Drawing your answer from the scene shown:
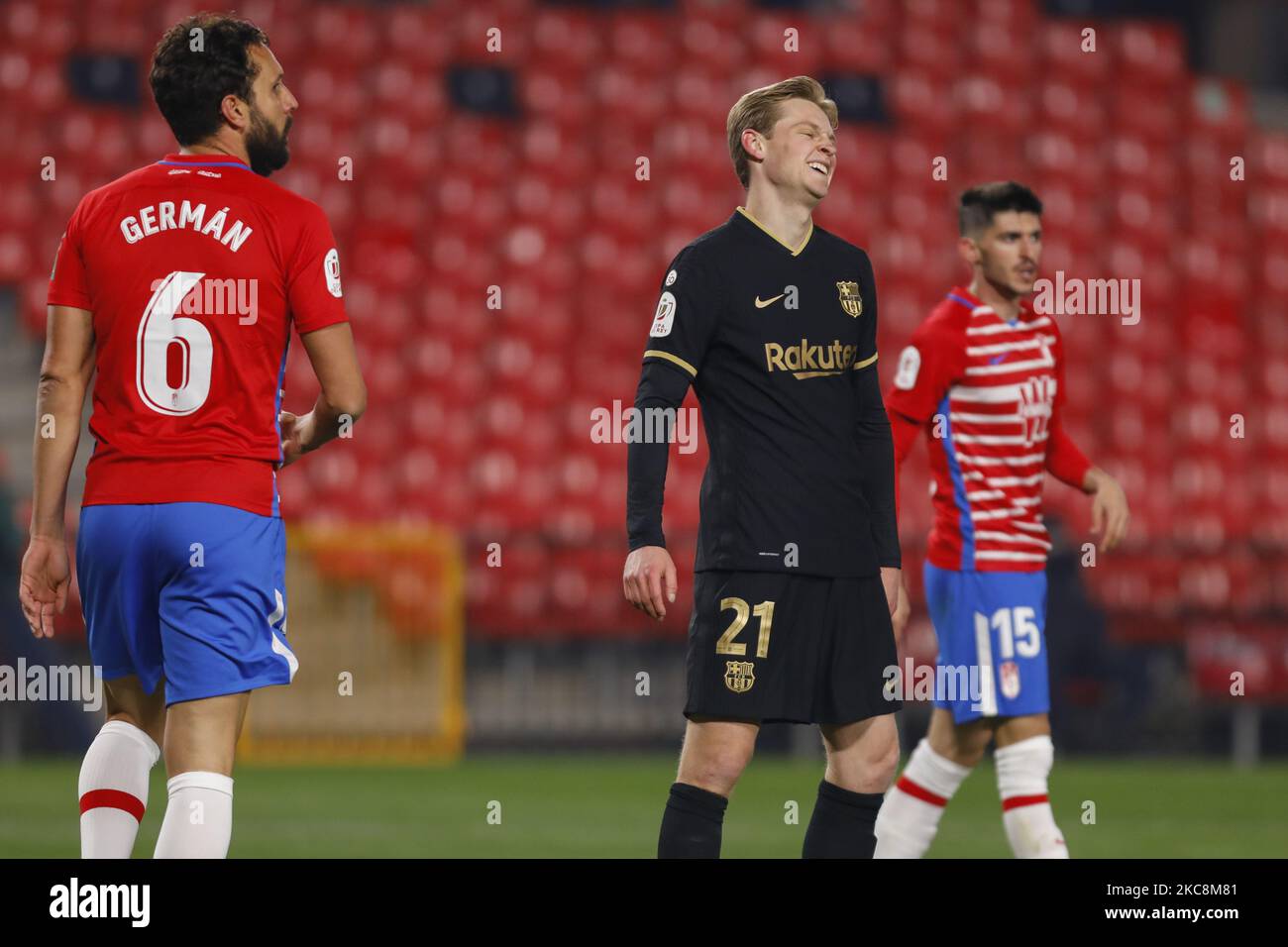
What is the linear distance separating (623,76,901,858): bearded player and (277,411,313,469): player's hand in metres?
0.64

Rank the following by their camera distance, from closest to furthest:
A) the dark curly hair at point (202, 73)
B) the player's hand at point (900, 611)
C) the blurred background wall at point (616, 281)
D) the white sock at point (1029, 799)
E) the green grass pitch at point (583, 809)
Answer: the dark curly hair at point (202, 73) → the player's hand at point (900, 611) → the white sock at point (1029, 799) → the green grass pitch at point (583, 809) → the blurred background wall at point (616, 281)

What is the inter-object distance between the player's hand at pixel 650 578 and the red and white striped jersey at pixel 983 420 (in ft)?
4.93

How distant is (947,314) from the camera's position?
4.75m

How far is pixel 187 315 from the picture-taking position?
3.19 meters

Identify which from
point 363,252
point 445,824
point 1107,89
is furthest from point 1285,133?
point 445,824

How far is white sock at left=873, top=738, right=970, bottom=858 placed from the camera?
15.4 ft

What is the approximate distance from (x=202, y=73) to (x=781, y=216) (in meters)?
1.15

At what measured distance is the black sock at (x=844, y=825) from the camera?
3.53 m

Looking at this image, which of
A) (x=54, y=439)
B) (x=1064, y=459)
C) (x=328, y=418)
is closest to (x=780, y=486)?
(x=328, y=418)

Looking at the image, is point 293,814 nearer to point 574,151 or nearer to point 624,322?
point 624,322

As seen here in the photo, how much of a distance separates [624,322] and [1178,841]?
6.11 metres

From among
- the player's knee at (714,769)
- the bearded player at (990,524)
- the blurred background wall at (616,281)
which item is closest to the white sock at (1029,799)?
the bearded player at (990,524)

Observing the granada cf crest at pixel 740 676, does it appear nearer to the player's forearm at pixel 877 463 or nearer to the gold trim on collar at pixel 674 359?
the player's forearm at pixel 877 463

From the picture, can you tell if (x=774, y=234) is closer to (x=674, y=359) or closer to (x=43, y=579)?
(x=674, y=359)
